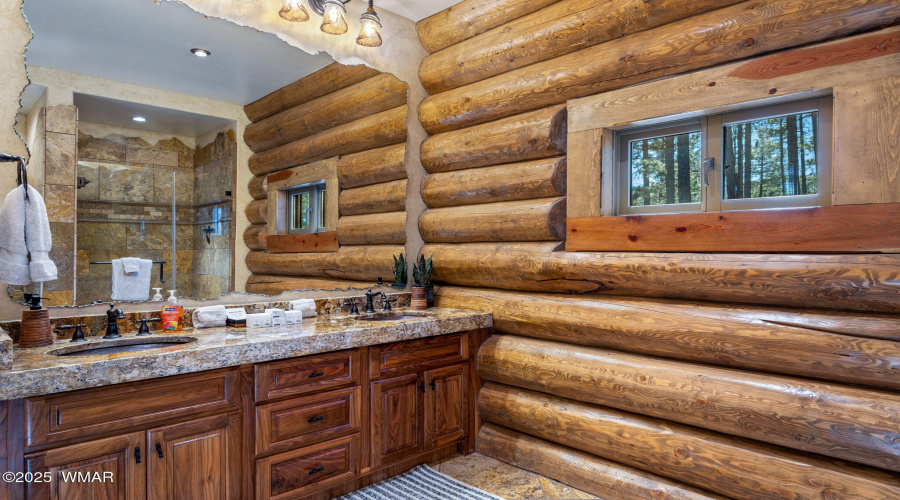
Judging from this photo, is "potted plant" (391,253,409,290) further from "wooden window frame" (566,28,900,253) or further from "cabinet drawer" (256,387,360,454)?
"wooden window frame" (566,28,900,253)

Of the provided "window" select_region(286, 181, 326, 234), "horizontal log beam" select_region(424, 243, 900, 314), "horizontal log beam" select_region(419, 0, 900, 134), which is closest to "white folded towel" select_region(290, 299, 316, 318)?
"window" select_region(286, 181, 326, 234)

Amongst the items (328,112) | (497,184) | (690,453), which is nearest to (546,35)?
(497,184)

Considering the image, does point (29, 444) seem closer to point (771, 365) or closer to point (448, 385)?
point (448, 385)

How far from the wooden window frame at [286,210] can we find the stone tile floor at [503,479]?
1.83 meters

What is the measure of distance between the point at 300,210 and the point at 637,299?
7.97 ft

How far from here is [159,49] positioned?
3.10 metres

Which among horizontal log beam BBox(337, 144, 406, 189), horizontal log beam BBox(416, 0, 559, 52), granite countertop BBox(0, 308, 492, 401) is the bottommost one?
granite countertop BBox(0, 308, 492, 401)

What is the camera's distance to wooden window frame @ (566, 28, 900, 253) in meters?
2.39

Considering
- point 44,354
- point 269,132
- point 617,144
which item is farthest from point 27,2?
point 617,144

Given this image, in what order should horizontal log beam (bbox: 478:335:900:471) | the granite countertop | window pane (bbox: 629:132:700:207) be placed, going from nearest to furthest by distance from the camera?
1. the granite countertop
2. horizontal log beam (bbox: 478:335:900:471)
3. window pane (bbox: 629:132:700:207)

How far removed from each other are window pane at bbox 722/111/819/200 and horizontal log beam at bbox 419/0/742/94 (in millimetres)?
690

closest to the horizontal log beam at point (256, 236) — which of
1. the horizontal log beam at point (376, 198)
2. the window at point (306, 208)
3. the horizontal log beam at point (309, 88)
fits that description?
the window at point (306, 208)

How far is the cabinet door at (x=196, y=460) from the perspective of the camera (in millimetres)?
2432

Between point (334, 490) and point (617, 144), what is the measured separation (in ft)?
9.21
